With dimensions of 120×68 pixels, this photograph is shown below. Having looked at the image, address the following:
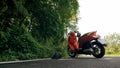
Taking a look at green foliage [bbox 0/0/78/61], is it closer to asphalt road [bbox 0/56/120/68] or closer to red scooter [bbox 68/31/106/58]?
red scooter [bbox 68/31/106/58]

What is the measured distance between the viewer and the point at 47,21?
20.2 metres

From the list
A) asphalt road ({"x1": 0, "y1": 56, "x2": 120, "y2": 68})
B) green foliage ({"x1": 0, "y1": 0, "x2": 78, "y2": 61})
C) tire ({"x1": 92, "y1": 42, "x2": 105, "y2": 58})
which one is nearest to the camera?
asphalt road ({"x1": 0, "y1": 56, "x2": 120, "y2": 68})

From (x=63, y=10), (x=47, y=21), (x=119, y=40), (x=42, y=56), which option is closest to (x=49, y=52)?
(x=42, y=56)

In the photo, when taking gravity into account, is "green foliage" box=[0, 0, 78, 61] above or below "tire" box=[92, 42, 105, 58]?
above

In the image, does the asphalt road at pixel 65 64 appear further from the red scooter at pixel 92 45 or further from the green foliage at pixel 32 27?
the red scooter at pixel 92 45

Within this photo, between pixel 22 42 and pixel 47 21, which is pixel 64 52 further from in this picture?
pixel 22 42

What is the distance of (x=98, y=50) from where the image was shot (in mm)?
16656

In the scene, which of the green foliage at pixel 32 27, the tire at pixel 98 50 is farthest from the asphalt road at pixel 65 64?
the tire at pixel 98 50

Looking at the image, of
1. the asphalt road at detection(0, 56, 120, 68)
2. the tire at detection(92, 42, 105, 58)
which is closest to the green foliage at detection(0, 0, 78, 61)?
the tire at detection(92, 42, 105, 58)

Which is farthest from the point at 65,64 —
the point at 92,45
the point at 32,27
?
the point at 32,27

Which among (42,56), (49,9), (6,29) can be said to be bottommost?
(42,56)

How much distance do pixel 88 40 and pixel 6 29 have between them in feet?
14.9

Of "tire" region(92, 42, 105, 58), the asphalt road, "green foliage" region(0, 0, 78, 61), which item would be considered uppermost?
"green foliage" region(0, 0, 78, 61)

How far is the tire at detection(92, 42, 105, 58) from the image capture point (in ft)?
53.5
